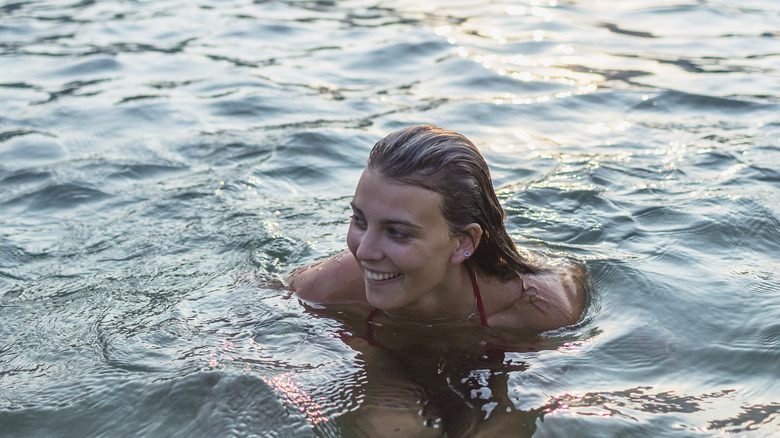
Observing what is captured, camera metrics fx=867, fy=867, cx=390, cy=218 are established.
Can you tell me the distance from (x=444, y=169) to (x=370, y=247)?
0.48 m

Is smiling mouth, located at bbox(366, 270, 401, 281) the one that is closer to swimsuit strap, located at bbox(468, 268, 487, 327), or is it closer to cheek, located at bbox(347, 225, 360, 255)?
cheek, located at bbox(347, 225, 360, 255)

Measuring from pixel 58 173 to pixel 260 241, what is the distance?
231 cm

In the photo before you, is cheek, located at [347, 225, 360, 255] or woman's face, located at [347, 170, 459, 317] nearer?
woman's face, located at [347, 170, 459, 317]

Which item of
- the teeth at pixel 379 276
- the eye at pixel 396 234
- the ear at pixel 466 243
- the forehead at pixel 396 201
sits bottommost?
the teeth at pixel 379 276

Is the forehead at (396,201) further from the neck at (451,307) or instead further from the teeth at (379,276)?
the neck at (451,307)

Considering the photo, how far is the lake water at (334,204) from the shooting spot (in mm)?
3857

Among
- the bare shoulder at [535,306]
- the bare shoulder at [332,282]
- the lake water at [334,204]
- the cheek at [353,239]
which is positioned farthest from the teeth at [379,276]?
the bare shoulder at [535,306]

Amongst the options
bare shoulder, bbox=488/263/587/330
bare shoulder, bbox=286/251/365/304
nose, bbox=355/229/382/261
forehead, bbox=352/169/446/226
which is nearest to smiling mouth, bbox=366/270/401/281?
nose, bbox=355/229/382/261

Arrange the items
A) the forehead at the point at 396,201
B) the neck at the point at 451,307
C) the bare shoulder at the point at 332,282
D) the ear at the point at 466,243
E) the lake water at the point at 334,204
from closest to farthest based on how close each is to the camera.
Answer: the forehead at the point at 396,201 → the lake water at the point at 334,204 → the ear at the point at 466,243 → the neck at the point at 451,307 → the bare shoulder at the point at 332,282

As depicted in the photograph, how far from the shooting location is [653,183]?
6766 mm

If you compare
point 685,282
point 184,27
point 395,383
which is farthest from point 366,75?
point 395,383

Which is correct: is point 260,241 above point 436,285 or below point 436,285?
below

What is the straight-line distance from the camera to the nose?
376 cm

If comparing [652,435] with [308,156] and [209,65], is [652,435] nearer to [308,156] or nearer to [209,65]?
[308,156]
